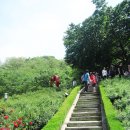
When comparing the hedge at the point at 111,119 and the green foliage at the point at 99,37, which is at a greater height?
the green foliage at the point at 99,37

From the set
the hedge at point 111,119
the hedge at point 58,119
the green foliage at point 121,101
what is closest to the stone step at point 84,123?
the hedge at point 58,119

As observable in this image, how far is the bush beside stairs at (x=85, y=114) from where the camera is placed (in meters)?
16.9

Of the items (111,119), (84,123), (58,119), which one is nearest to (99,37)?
(84,123)

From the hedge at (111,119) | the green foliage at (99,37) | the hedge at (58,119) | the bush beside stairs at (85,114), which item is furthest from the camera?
the green foliage at (99,37)

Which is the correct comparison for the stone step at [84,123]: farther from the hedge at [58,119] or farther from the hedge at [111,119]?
the hedge at [111,119]

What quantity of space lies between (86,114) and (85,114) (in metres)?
0.06

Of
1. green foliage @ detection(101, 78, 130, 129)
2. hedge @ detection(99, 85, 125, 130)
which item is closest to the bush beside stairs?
hedge @ detection(99, 85, 125, 130)

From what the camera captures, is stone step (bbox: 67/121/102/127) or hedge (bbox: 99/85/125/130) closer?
hedge (bbox: 99/85/125/130)

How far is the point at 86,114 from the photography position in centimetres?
1909

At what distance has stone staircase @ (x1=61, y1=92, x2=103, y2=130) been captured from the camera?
55.5 ft

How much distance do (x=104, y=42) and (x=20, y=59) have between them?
196 feet

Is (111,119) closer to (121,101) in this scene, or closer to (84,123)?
(84,123)

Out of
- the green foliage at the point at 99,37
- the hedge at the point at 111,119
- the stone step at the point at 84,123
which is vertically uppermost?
the green foliage at the point at 99,37

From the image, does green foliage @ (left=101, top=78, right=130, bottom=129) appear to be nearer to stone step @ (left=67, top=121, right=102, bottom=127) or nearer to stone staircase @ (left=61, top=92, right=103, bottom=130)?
stone staircase @ (left=61, top=92, right=103, bottom=130)
